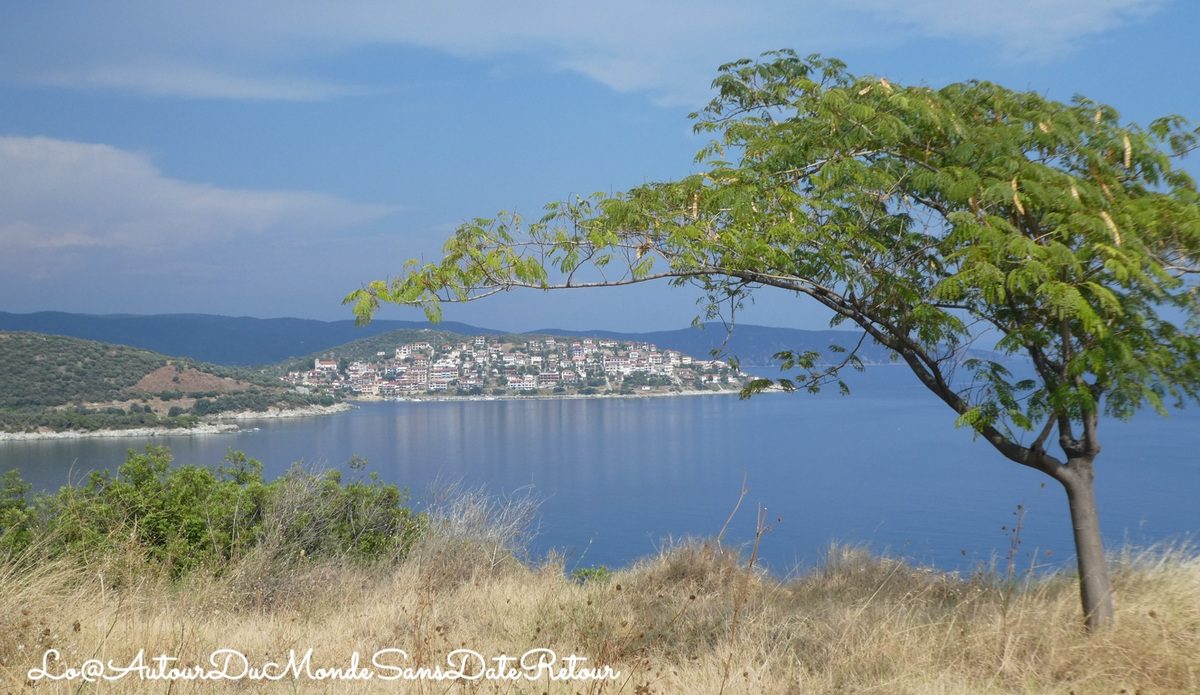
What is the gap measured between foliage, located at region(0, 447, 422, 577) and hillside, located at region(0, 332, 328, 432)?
124 feet

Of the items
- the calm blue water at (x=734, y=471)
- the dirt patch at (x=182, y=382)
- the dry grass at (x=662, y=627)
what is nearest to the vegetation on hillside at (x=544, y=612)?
the dry grass at (x=662, y=627)

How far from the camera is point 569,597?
20.4 feet

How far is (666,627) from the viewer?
5301 millimetres

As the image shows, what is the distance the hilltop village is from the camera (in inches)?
3465

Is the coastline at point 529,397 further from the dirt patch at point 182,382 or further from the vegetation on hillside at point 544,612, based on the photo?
the vegetation on hillside at point 544,612

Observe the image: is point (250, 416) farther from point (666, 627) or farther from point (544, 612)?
point (666, 627)

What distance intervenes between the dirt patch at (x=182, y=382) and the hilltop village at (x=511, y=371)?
25.2 m

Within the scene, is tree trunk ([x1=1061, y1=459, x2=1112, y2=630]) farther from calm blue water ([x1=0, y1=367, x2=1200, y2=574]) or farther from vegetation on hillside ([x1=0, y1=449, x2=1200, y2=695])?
calm blue water ([x1=0, y1=367, x2=1200, y2=574])

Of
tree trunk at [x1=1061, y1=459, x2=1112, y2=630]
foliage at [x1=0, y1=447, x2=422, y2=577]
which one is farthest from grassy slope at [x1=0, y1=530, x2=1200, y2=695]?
foliage at [x1=0, y1=447, x2=422, y2=577]

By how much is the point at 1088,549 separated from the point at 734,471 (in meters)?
41.0

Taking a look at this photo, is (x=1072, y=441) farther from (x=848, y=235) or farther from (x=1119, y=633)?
(x=848, y=235)

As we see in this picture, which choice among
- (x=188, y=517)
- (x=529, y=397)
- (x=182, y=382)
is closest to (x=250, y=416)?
(x=182, y=382)

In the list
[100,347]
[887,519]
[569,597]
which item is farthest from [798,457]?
[569,597]

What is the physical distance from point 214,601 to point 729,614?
10.5 feet
